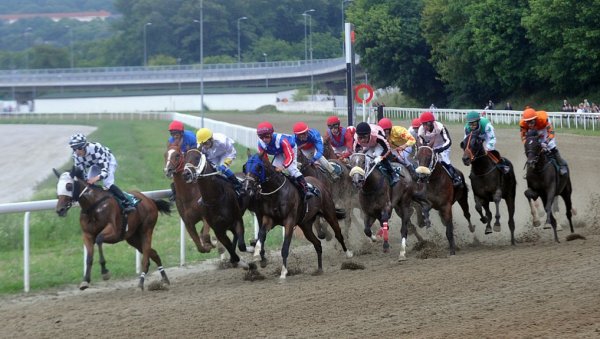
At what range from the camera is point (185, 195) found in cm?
1204

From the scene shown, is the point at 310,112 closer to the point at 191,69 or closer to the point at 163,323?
the point at 191,69

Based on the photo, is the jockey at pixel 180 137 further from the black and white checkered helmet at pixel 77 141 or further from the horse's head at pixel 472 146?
the horse's head at pixel 472 146

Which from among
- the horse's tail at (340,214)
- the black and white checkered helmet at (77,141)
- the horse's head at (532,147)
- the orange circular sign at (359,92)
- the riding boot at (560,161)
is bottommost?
the horse's tail at (340,214)

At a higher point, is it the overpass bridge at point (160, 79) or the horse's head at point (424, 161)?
the overpass bridge at point (160, 79)

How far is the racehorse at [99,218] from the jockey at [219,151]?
3.78 feet

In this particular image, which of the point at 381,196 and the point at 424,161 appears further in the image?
the point at 424,161

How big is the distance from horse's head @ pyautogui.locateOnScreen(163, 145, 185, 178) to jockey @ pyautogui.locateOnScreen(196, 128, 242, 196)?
71 cm

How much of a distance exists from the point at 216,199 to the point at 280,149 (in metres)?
0.98

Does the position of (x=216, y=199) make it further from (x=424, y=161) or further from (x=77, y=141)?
(x=424, y=161)

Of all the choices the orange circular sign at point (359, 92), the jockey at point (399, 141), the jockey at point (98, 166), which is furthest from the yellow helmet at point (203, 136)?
the orange circular sign at point (359, 92)

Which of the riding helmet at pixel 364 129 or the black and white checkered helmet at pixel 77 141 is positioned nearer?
the black and white checkered helmet at pixel 77 141

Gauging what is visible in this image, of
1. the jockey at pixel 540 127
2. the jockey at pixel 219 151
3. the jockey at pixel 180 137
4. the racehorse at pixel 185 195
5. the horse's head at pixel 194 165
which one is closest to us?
the horse's head at pixel 194 165

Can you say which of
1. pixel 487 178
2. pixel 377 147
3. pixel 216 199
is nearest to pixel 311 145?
pixel 377 147

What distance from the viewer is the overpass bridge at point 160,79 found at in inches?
3391
